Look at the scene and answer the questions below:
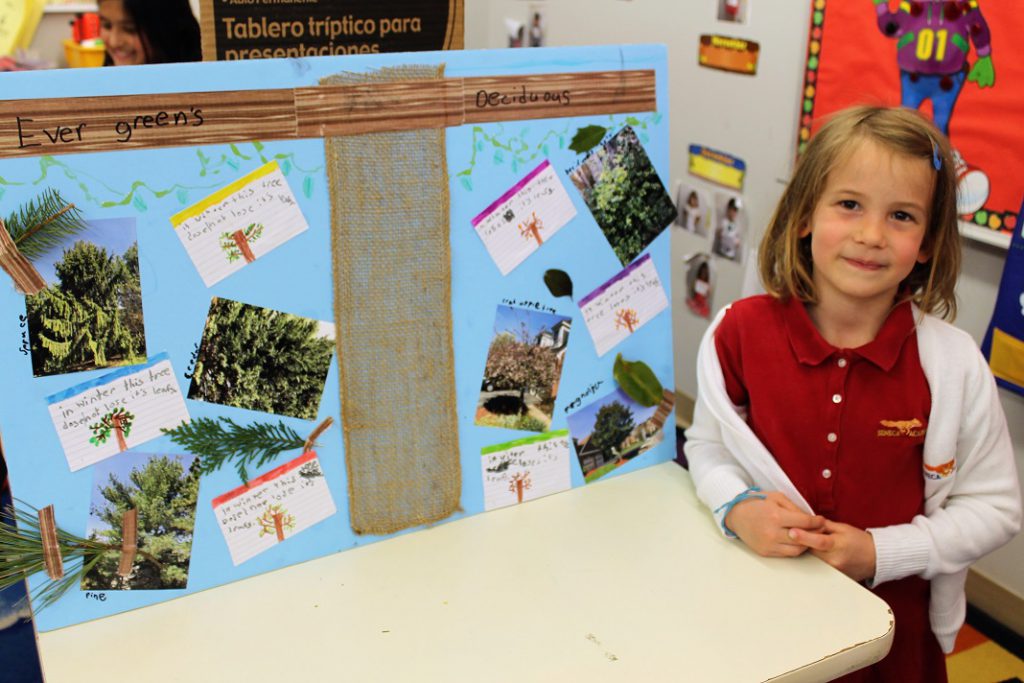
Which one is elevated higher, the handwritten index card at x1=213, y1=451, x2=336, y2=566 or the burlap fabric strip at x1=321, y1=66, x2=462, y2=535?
the burlap fabric strip at x1=321, y1=66, x2=462, y2=535

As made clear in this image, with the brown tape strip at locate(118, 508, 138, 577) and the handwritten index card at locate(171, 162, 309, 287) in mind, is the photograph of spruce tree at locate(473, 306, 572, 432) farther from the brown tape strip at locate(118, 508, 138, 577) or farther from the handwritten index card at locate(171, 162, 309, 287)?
the brown tape strip at locate(118, 508, 138, 577)

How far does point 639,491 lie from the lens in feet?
3.55

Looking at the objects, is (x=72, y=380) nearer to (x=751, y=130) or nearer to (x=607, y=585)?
(x=607, y=585)

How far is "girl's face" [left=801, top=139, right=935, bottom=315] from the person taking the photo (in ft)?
3.36

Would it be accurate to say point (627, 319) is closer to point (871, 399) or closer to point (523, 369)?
point (523, 369)

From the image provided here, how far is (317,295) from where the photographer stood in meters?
0.89

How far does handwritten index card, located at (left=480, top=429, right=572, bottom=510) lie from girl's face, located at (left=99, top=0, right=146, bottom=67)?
6.43 ft

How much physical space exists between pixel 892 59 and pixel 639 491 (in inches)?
49.3

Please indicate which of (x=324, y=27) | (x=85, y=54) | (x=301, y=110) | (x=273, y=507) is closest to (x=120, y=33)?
(x=85, y=54)

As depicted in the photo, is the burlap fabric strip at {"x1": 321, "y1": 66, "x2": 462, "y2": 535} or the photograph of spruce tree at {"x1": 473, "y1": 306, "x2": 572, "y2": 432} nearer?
the burlap fabric strip at {"x1": 321, "y1": 66, "x2": 462, "y2": 535}

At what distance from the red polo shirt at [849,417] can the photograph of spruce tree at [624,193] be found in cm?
18

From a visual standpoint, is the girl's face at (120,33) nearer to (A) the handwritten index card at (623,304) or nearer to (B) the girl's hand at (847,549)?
(A) the handwritten index card at (623,304)

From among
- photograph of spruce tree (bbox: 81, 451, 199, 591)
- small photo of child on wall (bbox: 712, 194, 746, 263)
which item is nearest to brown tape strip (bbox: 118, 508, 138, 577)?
photograph of spruce tree (bbox: 81, 451, 199, 591)

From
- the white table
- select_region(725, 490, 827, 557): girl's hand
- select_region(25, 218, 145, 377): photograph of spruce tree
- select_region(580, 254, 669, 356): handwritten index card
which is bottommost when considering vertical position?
the white table
